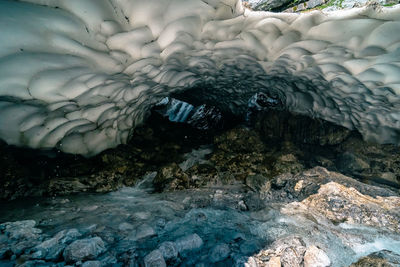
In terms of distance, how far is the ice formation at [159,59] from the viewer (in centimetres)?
173

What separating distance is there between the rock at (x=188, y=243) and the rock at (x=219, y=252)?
0.13m

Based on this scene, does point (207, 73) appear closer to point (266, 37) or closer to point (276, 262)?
point (266, 37)

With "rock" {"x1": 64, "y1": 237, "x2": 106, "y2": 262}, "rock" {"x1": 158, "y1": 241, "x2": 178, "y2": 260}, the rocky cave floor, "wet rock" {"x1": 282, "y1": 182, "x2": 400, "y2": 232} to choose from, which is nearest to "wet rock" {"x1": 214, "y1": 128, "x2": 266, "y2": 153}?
the rocky cave floor

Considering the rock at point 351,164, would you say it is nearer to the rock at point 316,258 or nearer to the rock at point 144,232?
the rock at point 316,258

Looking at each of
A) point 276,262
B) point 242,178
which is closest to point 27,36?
point 276,262

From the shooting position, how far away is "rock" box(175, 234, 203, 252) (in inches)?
63.4

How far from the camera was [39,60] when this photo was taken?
5.89 ft

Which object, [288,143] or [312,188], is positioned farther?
[288,143]

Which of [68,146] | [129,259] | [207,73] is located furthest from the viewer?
[207,73]

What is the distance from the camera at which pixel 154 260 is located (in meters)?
1.41

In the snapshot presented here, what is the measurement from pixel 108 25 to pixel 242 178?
2.58 metres

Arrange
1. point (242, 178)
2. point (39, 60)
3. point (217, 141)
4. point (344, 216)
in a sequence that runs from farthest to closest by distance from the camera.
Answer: point (217, 141) < point (242, 178) < point (344, 216) < point (39, 60)

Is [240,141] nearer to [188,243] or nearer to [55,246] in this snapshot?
[188,243]

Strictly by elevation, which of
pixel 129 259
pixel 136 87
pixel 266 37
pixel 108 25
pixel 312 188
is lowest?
pixel 129 259
